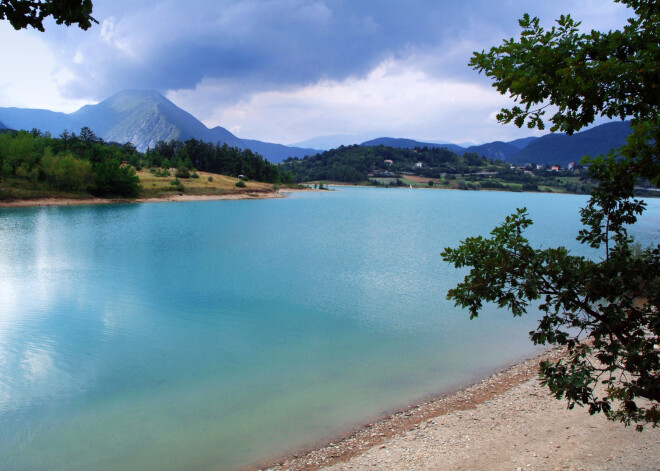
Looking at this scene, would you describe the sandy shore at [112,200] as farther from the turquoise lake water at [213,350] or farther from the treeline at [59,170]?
the turquoise lake water at [213,350]

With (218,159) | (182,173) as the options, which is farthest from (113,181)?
(218,159)

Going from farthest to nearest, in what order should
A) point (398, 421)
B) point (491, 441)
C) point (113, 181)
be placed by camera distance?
point (113, 181) → point (398, 421) → point (491, 441)

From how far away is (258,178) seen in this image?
11925 cm

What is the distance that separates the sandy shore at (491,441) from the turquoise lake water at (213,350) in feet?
2.78

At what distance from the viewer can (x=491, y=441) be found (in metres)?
7.35

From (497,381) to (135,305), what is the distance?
47.1ft

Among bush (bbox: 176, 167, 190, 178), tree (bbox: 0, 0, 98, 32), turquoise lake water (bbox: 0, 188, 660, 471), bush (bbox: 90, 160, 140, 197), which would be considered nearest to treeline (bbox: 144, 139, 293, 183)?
bush (bbox: 176, 167, 190, 178)

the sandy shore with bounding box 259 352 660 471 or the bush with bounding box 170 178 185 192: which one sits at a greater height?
the bush with bounding box 170 178 185 192

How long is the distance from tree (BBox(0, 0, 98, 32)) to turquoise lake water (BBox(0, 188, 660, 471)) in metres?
7.31

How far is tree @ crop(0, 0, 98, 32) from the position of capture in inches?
122

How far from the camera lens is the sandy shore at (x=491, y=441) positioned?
651 centimetres

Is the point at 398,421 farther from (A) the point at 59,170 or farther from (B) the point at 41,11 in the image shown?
(A) the point at 59,170

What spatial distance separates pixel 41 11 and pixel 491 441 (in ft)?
28.0

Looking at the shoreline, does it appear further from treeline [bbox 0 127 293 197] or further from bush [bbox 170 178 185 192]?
bush [bbox 170 178 185 192]
